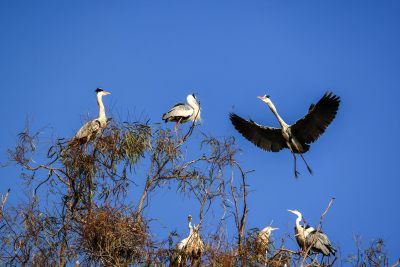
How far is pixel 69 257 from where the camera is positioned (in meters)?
8.35

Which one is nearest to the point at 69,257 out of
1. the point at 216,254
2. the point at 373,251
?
the point at 216,254

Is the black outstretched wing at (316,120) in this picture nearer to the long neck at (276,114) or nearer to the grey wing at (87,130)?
the long neck at (276,114)

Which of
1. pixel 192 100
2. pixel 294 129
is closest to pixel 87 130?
pixel 192 100

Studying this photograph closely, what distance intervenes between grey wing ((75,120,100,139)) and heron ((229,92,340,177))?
164 inches

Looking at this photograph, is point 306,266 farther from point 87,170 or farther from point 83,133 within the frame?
point 83,133

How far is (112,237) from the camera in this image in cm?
830

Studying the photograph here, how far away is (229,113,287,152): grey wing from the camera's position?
1412cm

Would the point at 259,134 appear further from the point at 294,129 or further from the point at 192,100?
the point at 192,100

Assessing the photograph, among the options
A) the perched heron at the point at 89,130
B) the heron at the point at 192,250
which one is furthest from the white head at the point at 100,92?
the heron at the point at 192,250

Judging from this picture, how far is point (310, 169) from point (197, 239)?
4458 millimetres

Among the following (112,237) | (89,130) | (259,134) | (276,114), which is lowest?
(112,237)

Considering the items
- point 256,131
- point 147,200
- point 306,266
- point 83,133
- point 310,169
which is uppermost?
point 256,131

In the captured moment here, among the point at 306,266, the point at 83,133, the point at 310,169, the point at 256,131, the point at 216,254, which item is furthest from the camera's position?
the point at 256,131

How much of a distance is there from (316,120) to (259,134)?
1441 mm
